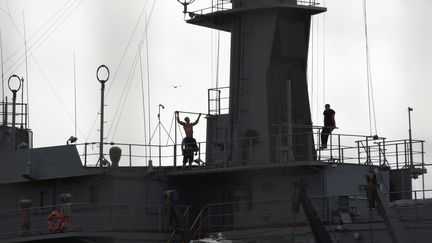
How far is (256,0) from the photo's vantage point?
42219mm

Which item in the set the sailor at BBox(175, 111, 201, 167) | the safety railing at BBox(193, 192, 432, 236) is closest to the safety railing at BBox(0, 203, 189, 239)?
the safety railing at BBox(193, 192, 432, 236)

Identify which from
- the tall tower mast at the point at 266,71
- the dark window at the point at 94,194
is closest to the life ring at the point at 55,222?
the dark window at the point at 94,194

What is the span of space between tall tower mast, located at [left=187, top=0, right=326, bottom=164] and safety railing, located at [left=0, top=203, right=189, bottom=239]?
3.58 metres

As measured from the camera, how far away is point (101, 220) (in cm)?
3875

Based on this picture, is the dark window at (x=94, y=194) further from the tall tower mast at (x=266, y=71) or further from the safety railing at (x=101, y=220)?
the tall tower mast at (x=266, y=71)

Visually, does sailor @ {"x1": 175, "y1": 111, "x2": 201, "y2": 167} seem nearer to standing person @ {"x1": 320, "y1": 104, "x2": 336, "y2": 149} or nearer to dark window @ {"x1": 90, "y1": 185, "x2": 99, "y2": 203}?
dark window @ {"x1": 90, "y1": 185, "x2": 99, "y2": 203}

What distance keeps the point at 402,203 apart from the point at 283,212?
14.5 ft

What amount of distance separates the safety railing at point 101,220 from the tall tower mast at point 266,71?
358 centimetres

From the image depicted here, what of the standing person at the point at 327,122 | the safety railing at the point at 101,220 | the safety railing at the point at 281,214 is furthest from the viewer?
the standing person at the point at 327,122

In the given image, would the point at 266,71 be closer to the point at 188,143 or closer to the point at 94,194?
the point at 188,143

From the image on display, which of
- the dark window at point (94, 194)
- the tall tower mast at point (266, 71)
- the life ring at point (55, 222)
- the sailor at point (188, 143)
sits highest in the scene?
the tall tower mast at point (266, 71)

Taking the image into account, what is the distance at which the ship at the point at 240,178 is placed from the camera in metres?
37.2

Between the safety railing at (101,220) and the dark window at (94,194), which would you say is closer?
the safety railing at (101,220)

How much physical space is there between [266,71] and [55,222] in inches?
373
